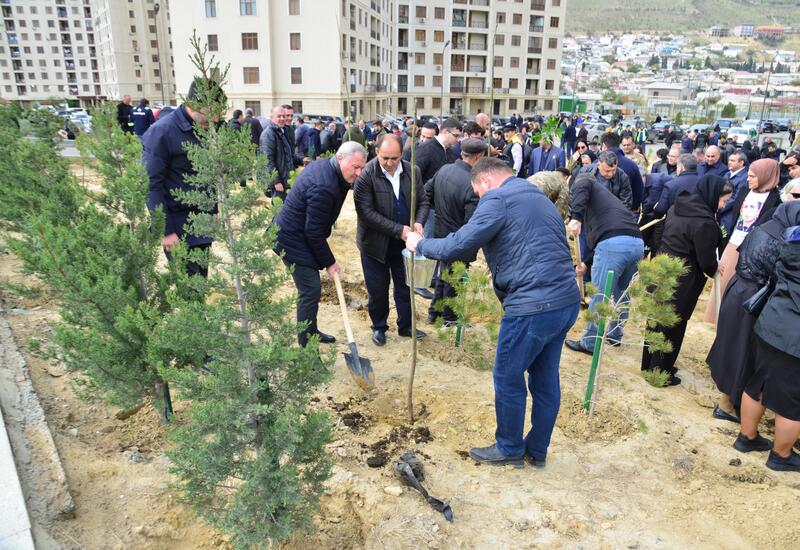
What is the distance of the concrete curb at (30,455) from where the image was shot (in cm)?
230

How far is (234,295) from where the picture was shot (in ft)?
7.07

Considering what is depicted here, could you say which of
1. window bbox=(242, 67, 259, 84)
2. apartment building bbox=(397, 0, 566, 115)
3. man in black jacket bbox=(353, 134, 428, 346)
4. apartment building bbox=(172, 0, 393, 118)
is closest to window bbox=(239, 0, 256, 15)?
apartment building bbox=(172, 0, 393, 118)

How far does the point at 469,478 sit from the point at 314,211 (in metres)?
2.12

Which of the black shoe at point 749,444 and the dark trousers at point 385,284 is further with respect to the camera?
the dark trousers at point 385,284

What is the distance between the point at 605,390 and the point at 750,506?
4.36ft

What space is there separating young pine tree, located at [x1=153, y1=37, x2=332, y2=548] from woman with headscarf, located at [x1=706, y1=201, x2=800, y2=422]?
279 centimetres

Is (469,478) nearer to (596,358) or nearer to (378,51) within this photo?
(596,358)

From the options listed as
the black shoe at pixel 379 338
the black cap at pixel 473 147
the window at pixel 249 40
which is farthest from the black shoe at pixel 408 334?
the window at pixel 249 40

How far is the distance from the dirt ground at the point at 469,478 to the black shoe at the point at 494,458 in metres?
0.05

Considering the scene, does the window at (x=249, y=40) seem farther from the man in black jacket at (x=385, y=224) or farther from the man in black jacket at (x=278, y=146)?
the man in black jacket at (x=385, y=224)

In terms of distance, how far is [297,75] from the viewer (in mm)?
38375

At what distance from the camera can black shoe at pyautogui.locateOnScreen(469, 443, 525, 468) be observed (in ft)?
10.3

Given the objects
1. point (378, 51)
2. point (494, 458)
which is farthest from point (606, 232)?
point (378, 51)

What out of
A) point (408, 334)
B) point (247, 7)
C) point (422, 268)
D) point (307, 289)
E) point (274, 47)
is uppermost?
point (247, 7)
